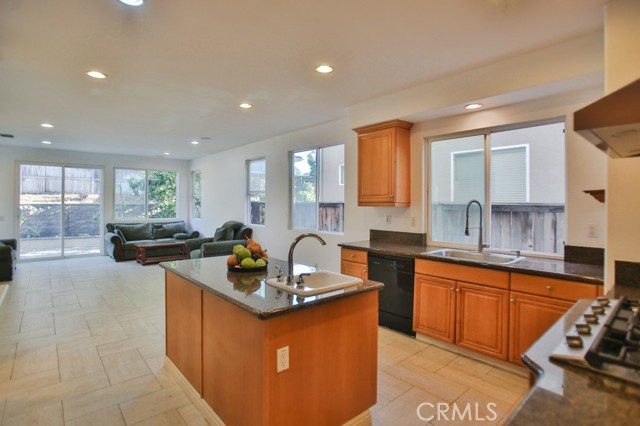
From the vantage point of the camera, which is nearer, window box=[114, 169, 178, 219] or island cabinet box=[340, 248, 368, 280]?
island cabinet box=[340, 248, 368, 280]

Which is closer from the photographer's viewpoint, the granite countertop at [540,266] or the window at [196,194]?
the granite countertop at [540,266]

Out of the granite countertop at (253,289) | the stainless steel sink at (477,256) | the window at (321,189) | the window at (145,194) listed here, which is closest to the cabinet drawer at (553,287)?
the stainless steel sink at (477,256)

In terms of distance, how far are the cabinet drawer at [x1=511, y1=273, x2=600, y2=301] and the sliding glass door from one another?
9.10m

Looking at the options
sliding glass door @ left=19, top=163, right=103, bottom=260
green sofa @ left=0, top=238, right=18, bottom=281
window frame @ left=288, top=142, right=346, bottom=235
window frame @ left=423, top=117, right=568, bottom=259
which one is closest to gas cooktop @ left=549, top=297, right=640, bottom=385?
window frame @ left=423, top=117, right=568, bottom=259

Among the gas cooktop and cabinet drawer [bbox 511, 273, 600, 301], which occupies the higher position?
the gas cooktop

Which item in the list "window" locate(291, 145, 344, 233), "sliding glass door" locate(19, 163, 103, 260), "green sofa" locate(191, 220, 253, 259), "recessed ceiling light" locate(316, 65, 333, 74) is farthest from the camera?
"sliding glass door" locate(19, 163, 103, 260)

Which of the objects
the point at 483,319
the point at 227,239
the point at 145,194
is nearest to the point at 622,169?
the point at 483,319

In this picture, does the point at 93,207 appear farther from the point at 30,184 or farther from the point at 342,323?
the point at 342,323

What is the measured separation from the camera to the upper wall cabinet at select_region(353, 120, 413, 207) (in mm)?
3852

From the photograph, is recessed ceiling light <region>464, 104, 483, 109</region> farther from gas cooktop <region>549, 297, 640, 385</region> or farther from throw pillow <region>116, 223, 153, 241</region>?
throw pillow <region>116, 223, 153, 241</region>

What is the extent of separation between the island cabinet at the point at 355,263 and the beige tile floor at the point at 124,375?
661 millimetres

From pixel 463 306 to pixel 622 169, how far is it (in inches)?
60.0

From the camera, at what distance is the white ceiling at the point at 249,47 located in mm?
2156

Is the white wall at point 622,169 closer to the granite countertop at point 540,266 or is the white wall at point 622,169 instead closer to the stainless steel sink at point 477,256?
the granite countertop at point 540,266
